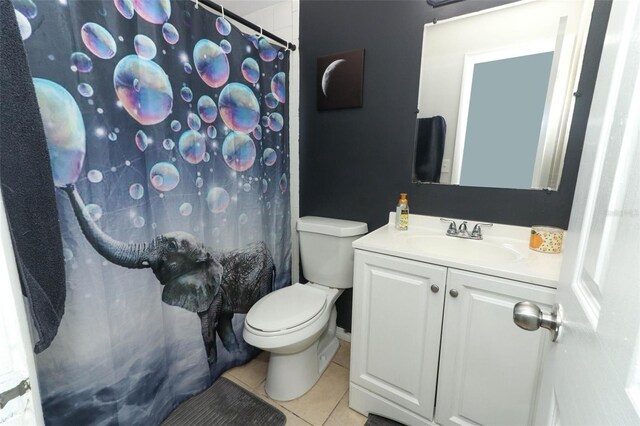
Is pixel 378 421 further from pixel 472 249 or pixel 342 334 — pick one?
pixel 472 249

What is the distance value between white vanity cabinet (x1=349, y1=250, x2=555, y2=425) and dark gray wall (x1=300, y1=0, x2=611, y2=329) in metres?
0.49

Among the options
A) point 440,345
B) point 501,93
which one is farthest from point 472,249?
point 501,93

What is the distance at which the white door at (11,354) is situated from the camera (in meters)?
0.37

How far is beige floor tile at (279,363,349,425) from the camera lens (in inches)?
53.4

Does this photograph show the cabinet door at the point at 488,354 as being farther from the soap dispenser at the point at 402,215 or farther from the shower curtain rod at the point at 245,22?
the shower curtain rod at the point at 245,22

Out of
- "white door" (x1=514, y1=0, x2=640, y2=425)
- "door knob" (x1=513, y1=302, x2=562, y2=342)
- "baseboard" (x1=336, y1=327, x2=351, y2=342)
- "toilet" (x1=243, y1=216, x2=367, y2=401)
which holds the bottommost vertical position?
"baseboard" (x1=336, y1=327, x2=351, y2=342)

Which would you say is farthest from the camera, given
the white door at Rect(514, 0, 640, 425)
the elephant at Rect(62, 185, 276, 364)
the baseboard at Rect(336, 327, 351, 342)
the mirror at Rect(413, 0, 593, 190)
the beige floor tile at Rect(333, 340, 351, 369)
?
the baseboard at Rect(336, 327, 351, 342)

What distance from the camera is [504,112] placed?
128 cm

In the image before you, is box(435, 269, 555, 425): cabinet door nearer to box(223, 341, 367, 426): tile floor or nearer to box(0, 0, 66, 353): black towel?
box(223, 341, 367, 426): tile floor

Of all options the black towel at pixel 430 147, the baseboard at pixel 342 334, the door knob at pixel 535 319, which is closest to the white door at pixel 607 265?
the door knob at pixel 535 319

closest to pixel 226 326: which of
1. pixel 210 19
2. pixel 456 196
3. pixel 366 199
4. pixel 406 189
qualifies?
pixel 366 199

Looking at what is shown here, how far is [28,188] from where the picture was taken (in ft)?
2.14

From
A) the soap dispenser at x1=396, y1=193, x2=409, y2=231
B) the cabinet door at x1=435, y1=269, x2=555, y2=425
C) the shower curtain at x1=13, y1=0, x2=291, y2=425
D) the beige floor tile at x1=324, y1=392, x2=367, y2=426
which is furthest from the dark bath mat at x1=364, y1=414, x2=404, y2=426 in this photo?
the soap dispenser at x1=396, y1=193, x2=409, y2=231

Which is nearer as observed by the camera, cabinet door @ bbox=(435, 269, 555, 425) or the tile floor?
cabinet door @ bbox=(435, 269, 555, 425)
